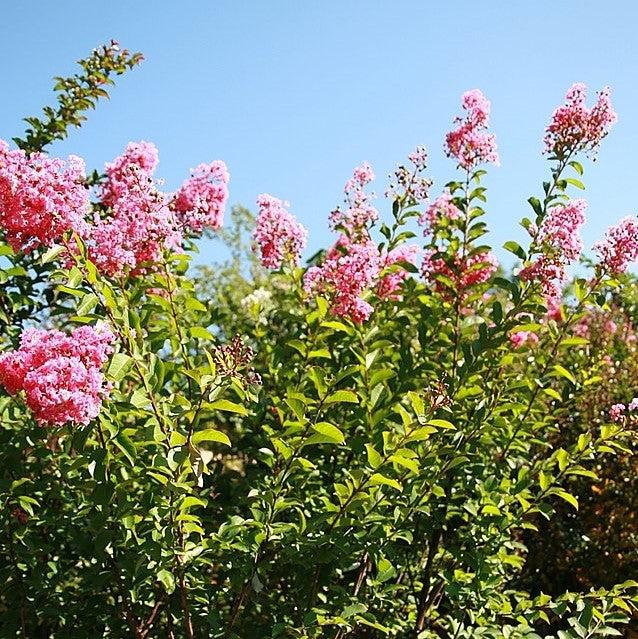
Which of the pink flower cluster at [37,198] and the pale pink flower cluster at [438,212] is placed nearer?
the pink flower cluster at [37,198]

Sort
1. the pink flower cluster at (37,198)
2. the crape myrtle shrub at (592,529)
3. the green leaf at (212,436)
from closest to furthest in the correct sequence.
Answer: the green leaf at (212,436) < the pink flower cluster at (37,198) < the crape myrtle shrub at (592,529)

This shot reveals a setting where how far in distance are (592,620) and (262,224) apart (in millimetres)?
2104

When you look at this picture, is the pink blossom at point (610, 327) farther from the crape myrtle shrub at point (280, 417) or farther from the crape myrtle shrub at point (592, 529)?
the crape myrtle shrub at point (280, 417)

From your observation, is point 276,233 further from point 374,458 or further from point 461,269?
point 374,458

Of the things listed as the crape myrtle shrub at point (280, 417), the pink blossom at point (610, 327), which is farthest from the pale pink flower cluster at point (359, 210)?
the pink blossom at point (610, 327)

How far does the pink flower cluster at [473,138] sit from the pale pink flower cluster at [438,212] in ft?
0.81

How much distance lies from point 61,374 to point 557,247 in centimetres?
212

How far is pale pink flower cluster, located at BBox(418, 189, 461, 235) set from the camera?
381cm

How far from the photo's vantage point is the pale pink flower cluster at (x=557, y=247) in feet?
10.6

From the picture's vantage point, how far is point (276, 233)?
11.3ft

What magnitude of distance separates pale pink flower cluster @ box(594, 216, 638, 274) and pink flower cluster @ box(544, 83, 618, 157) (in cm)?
41

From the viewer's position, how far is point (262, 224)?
3.45 meters

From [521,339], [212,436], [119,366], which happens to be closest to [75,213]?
[119,366]

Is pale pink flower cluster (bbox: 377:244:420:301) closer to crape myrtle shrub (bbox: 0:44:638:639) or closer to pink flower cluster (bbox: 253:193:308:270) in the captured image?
crape myrtle shrub (bbox: 0:44:638:639)
